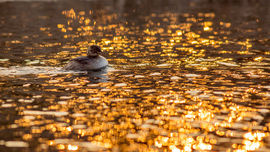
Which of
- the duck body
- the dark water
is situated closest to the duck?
the duck body

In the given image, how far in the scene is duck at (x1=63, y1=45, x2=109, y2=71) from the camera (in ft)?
76.0

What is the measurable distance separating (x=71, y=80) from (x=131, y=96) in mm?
4011

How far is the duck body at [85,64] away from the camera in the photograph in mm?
23141

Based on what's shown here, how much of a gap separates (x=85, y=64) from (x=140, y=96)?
21.4 feet

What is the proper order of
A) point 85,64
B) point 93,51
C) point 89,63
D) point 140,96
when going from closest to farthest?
point 140,96, point 85,64, point 89,63, point 93,51

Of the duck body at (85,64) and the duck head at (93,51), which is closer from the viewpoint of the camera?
the duck body at (85,64)

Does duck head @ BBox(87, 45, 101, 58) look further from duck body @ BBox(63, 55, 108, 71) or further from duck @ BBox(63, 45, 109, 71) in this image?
duck body @ BBox(63, 55, 108, 71)

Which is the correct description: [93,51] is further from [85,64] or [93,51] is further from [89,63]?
[85,64]

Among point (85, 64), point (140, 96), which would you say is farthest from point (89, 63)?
point (140, 96)

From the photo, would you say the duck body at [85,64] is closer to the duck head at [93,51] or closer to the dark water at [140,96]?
the duck head at [93,51]

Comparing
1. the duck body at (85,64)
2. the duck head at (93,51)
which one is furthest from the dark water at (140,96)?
the duck head at (93,51)

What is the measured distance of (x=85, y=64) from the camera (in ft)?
77.4

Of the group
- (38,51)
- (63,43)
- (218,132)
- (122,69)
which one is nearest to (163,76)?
(122,69)

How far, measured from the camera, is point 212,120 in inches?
581
